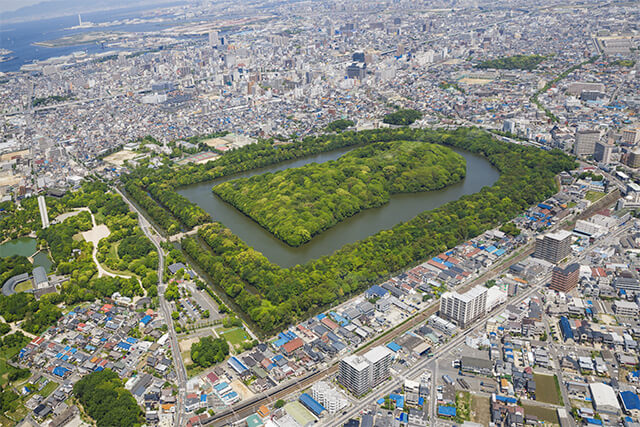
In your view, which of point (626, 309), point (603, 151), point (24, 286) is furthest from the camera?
point (603, 151)

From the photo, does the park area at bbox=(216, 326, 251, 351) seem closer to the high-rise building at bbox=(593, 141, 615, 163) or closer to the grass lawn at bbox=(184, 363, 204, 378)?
the grass lawn at bbox=(184, 363, 204, 378)

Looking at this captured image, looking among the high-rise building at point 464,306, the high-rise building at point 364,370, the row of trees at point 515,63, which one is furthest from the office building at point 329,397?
the row of trees at point 515,63

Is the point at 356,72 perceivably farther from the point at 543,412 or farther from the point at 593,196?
the point at 543,412

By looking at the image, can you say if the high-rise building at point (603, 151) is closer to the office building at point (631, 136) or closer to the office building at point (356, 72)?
the office building at point (631, 136)

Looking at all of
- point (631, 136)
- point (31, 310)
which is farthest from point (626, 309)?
point (31, 310)

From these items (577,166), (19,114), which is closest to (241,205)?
(577,166)

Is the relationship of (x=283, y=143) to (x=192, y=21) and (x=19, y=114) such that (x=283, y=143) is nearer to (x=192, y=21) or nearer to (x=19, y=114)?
(x=19, y=114)
